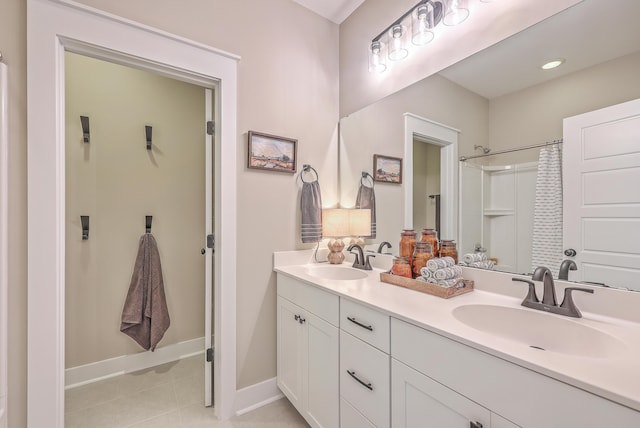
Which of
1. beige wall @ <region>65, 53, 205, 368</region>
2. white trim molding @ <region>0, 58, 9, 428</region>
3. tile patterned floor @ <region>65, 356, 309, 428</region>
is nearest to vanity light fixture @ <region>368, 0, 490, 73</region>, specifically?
beige wall @ <region>65, 53, 205, 368</region>

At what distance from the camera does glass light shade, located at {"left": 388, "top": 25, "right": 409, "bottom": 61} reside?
1.67m

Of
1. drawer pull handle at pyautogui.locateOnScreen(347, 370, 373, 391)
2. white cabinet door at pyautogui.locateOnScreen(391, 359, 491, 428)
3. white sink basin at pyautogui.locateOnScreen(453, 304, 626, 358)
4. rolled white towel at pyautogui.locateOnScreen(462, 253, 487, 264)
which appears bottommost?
drawer pull handle at pyautogui.locateOnScreen(347, 370, 373, 391)

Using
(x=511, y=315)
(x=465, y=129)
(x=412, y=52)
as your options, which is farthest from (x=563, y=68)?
(x=511, y=315)

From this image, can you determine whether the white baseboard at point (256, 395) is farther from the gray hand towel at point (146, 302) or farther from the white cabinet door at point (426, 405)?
the white cabinet door at point (426, 405)

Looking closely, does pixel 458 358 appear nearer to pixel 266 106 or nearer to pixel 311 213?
pixel 311 213

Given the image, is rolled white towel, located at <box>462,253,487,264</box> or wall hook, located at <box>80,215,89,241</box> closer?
rolled white towel, located at <box>462,253,487,264</box>

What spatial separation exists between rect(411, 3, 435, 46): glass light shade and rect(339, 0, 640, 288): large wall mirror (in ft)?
0.76

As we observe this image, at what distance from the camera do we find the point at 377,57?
186 cm

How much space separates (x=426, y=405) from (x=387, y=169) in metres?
1.31

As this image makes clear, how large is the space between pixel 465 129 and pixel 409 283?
797 millimetres

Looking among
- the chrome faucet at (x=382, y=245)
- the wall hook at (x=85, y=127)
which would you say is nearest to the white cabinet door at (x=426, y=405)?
the chrome faucet at (x=382, y=245)

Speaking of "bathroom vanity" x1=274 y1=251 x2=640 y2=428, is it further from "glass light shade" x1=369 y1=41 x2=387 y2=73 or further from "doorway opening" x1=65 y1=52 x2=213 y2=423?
"glass light shade" x1=369 y1=41 x2=387 y2=73

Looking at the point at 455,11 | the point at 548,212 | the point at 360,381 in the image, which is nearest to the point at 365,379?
the point at 360,381

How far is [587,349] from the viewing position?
875mm
